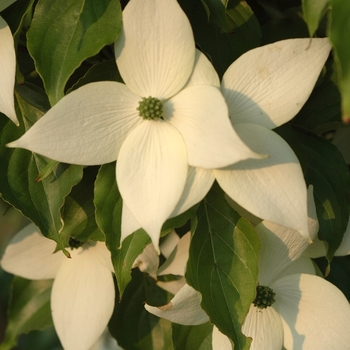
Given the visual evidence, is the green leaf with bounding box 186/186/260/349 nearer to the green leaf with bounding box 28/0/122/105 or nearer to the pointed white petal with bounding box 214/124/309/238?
the pointed white petal with bounding box 214/124/309/238

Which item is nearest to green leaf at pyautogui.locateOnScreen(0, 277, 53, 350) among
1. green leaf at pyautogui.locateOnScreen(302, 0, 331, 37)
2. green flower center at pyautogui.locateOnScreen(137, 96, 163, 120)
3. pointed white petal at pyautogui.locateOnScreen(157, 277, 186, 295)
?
pointed white petal at pyautogui.locateOnScreen(157, 277, 186, 295)

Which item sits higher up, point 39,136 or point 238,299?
point 39,136

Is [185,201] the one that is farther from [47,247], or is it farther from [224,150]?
[47,247]

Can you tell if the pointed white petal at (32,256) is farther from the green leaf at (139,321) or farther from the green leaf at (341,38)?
the green leaf at (341,38)

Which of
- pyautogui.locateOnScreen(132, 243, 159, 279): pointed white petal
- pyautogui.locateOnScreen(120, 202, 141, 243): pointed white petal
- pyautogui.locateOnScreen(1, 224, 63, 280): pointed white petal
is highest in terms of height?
pyautogui.locateOnScreen(120, 202, 141, 243): pointed white petal

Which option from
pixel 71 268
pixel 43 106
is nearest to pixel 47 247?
pixel 71 268

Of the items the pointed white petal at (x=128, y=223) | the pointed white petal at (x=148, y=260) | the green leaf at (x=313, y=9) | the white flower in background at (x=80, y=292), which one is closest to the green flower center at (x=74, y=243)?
the white flower in background at (x=80, y=292)

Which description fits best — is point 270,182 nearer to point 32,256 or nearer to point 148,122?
point 148,122

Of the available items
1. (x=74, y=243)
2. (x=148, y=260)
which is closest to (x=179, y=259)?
(x=148, y=260)
